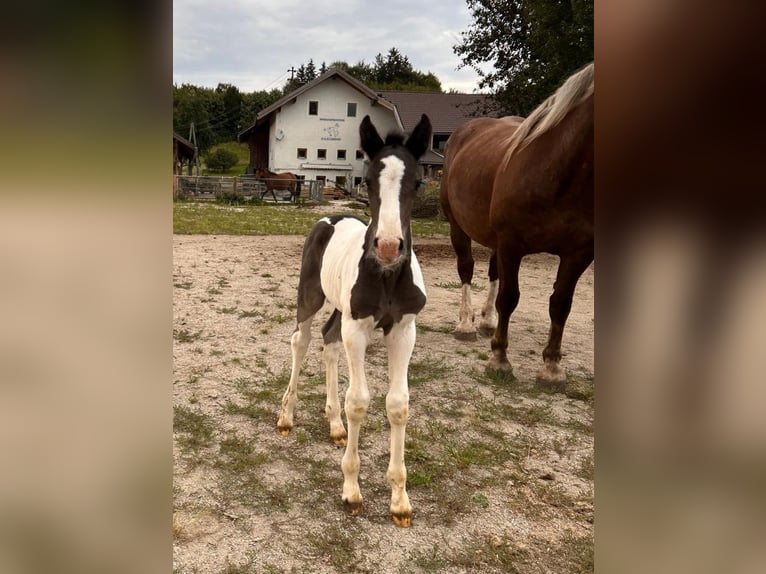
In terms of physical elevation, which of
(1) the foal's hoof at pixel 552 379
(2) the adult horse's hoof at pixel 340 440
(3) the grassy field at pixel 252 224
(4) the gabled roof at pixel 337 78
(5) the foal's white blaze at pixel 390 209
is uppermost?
(4) the gabled roof at pixel 337 78

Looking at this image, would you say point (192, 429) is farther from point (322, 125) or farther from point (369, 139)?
point (322, 125)

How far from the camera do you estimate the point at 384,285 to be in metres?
2.74

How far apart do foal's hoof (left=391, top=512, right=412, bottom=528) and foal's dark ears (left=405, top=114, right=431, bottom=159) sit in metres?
1.96

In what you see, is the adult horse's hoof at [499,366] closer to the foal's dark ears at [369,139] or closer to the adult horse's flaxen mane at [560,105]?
the adult horse's flaxen mane at [560,105]

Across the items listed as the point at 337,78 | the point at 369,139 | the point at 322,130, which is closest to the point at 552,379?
the point at 369,139

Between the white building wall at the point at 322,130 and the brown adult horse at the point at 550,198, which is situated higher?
the white building wall at the point at 322,130

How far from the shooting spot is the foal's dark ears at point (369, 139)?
255 centimetres

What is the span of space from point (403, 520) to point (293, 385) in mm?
1328

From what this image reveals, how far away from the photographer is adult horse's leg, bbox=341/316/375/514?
2791 millimetres

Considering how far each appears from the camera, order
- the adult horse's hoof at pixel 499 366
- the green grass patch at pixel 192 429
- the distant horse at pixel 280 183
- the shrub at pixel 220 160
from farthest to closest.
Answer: the shrub at pixel 220 160 < the distant horse at pixel 280 183 < the adult horse's hoof at pixel 499 366 < the green grass patch at pixel 192 429

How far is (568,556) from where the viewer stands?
2.51 metres

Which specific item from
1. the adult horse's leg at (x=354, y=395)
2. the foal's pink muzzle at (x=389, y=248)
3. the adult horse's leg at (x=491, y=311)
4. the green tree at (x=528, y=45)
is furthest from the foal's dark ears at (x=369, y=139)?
the green tree at (x=528, y=45)
